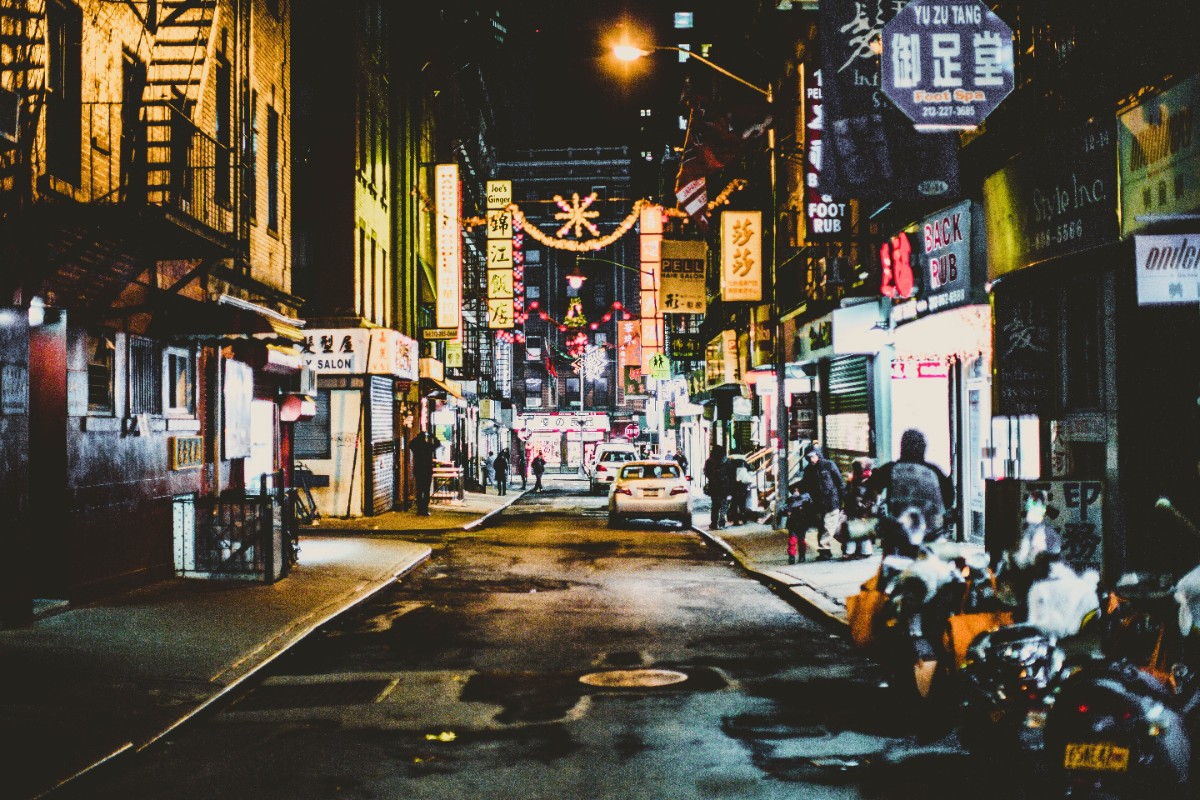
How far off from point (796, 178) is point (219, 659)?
2203 cm

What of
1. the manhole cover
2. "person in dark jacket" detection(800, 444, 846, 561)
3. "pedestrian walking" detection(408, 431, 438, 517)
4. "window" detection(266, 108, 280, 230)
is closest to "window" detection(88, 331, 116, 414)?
the manhole cover

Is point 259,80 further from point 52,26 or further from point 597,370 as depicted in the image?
point 597,370

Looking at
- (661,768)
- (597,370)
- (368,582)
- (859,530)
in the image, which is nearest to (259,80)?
(368,582)

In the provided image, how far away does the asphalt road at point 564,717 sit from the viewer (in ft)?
21.6

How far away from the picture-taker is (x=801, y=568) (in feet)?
57.3

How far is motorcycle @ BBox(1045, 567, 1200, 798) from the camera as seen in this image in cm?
518

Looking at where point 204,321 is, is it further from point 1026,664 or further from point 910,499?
point 1026,664

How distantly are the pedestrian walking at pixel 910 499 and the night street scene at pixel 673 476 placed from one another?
0.12ft

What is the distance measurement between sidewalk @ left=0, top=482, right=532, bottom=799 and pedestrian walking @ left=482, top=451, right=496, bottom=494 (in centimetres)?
2994

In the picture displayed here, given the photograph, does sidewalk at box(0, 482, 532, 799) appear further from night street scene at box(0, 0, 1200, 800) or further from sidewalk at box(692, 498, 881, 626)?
sidewalk at box(692, 498, 881, 626)

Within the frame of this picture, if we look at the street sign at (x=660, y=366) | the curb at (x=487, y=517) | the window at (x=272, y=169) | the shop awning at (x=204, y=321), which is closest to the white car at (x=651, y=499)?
the curb at (x=487, y=517)

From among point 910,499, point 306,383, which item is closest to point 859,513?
point 910,499

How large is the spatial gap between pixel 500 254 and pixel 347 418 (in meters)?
8.98

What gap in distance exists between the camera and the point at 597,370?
72.4m
